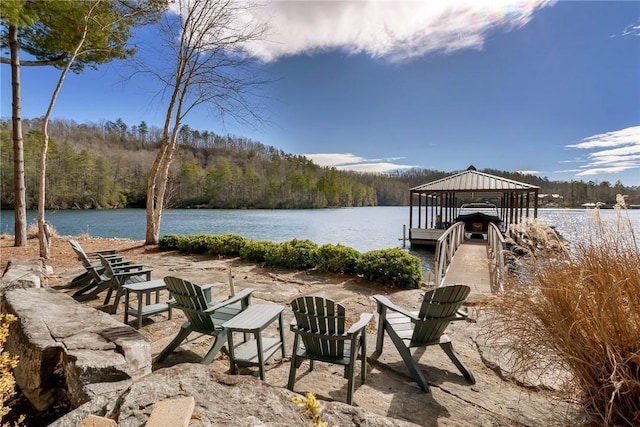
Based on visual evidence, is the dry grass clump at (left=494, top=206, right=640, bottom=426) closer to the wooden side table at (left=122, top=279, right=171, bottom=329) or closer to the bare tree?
the wooden side table at (left=122, top=279, right=171, bottom=329)

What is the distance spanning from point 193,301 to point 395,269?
11.8 feet

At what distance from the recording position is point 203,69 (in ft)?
30.9

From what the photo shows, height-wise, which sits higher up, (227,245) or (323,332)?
(323,332)

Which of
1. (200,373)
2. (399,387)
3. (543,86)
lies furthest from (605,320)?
(543,86)

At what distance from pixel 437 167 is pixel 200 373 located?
182 ft

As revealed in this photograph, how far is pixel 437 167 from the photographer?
52.2 meters

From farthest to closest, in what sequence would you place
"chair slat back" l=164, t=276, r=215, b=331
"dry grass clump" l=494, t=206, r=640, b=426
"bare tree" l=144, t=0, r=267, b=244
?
"bare tree" l=144, t=0, r=267, b=244 < "chair slat back" l=164, t=276, r=215, b=331 < "dry grass clump" l=494, t=206, r=640, b=426

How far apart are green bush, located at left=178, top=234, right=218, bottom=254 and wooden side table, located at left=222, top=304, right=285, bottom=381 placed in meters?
5.90

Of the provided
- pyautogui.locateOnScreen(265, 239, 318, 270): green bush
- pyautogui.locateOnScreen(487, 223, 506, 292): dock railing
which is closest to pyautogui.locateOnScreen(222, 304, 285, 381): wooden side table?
pyautogui.locateOnScreen(487, 223, 506, 292): dock railing

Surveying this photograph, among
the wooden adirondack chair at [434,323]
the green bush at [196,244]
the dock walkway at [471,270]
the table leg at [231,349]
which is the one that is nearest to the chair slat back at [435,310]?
the wooden adirondack chair at [434,323]

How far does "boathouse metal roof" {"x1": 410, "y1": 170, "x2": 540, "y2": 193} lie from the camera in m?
12.7

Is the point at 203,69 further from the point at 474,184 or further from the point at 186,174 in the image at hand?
Answer: the point at 186,174

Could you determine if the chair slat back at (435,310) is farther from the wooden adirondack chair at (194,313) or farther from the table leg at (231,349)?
the wooden adirondack chair at (194,313)

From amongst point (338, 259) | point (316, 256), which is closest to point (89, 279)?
point (316, 256)
